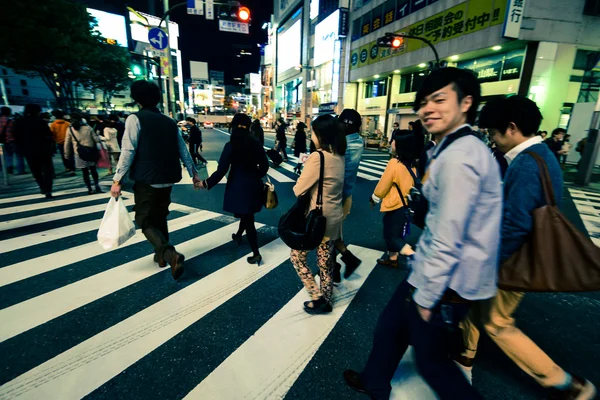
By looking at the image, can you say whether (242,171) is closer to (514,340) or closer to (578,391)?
(514,340)

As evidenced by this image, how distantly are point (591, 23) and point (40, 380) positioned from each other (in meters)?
22.1

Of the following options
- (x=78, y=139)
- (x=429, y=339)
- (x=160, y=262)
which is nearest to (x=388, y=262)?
(x=429, y=339)

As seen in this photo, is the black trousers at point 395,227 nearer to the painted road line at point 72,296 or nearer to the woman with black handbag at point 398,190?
the woman with black handbag at point 398,190

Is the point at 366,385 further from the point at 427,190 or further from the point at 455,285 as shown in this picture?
the point at 427,190

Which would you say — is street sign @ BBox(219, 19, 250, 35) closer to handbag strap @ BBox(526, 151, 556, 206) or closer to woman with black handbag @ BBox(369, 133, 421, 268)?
woman with black handbag @ BBox(369, 133, 421, 268)

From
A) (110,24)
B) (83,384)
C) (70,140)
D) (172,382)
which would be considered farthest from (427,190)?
(110,24)

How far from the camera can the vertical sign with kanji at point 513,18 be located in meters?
13.7

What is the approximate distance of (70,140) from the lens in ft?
21.9

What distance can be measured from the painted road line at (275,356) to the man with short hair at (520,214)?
1280 mm

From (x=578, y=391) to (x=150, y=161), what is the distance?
12.6 ft

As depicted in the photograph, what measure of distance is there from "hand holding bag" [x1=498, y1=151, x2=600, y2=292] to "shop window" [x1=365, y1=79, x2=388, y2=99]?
1132 inches

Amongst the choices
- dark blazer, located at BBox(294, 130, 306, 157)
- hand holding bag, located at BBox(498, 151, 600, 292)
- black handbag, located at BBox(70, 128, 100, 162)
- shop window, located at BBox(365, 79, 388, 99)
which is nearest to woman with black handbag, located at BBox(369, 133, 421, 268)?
hand holding bag, located at BBox(498, 151, 600, 292)

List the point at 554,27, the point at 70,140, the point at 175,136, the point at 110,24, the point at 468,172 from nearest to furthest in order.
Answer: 1. the point at 468,172
2. the point at 175,136
3. the point at 70,140
4. the point at 554,27
5. the point at 110,24

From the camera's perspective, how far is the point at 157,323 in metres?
2.62
